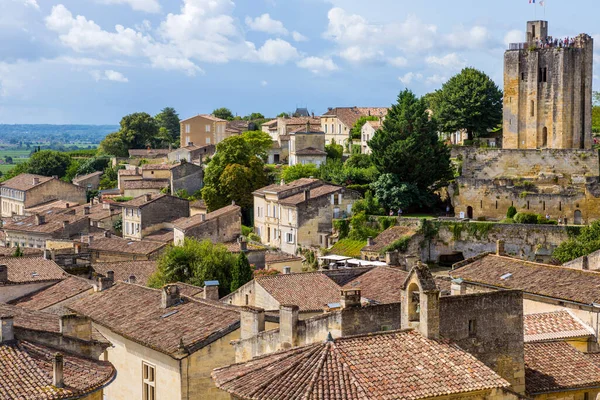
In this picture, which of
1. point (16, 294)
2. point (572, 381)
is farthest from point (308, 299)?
point (572, 381)

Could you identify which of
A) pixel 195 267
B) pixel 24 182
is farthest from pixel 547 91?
pixel 24 182

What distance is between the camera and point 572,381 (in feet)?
84.7

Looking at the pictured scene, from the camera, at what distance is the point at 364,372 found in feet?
68.9

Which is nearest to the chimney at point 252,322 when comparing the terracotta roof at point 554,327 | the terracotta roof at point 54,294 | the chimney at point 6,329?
the chimney at point 6,329

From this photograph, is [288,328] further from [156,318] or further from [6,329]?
[156,318]

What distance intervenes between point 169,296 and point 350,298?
943 cm

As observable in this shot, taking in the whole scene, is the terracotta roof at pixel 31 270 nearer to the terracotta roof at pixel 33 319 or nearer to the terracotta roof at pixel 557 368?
the terracotta roof at pixel 33 319

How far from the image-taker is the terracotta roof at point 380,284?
128ft

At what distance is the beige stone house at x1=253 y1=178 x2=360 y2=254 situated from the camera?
6975 centimetres

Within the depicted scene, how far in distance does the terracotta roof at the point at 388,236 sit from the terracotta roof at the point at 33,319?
118ft

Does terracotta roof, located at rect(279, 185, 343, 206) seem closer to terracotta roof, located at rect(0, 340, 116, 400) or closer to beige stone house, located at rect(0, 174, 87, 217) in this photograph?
beige stone house, located at rect(0, 174, 87, 217)

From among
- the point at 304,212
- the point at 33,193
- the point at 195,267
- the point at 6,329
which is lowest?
the point at 195,267

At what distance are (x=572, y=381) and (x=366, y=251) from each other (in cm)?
3815

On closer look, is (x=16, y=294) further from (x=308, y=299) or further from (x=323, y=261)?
(x=323, y=261)
